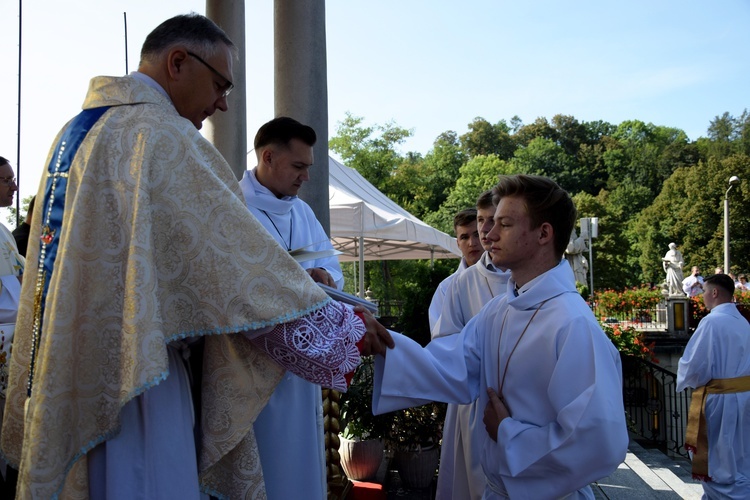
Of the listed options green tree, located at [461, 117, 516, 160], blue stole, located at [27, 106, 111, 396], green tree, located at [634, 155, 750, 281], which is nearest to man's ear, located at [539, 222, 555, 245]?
blue stole, located at [27, 106, 111, 396]

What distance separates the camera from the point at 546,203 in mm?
2566

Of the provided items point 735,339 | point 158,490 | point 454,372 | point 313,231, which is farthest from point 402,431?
point 158,490

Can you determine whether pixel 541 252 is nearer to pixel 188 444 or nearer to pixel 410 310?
pixel 188 444

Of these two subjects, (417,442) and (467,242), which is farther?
(417,442)

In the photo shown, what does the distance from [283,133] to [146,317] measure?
186 centimetres

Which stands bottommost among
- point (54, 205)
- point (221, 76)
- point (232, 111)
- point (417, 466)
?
point (417, 466)

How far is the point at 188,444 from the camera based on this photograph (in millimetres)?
1830

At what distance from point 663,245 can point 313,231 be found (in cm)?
4885

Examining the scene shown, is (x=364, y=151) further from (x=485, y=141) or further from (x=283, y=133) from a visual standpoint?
(x=485, y=141)

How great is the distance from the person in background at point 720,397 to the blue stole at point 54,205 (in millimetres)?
6934

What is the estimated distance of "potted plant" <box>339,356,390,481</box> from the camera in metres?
5.46

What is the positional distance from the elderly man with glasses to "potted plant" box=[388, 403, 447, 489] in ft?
13.0

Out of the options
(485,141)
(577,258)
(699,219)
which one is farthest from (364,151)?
(485,141)

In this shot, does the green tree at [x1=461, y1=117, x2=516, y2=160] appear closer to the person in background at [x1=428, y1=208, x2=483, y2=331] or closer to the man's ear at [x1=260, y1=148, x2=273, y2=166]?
the person in background at [x1=428, y1=208, x2=483, y2=331]
